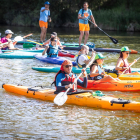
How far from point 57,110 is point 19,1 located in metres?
32.0

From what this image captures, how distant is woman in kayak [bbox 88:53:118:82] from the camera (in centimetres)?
707

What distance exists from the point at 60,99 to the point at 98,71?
1.78m

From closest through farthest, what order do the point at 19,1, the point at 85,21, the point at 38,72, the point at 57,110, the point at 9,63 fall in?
the point at 57,110, the point at 38,72, the point at 9,63, the point at 85,21, the point at 19,1

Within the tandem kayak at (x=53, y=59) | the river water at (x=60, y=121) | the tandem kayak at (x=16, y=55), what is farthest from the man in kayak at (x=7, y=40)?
the river water at (x=60, y=121)

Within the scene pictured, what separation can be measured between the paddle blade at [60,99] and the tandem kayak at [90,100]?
1.00 ft

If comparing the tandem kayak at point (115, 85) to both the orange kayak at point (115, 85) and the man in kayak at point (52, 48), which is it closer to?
the orange kayak at point (115, 85)

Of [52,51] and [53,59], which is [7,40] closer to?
[52,51]

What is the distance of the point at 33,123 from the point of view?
5129mm

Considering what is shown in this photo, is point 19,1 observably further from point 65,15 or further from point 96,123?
point 96,123

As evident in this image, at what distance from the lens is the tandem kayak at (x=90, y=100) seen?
5672 mm

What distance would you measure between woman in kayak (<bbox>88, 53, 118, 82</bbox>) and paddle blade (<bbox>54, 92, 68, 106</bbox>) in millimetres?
1559

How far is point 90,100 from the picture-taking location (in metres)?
5.92

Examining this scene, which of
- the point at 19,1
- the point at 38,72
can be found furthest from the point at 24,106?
the point at 19,1

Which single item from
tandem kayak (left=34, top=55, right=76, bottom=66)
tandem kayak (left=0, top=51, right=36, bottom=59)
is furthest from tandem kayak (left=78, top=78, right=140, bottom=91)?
tandem kayak (left=0, top=51, right=36, bottom=59)
